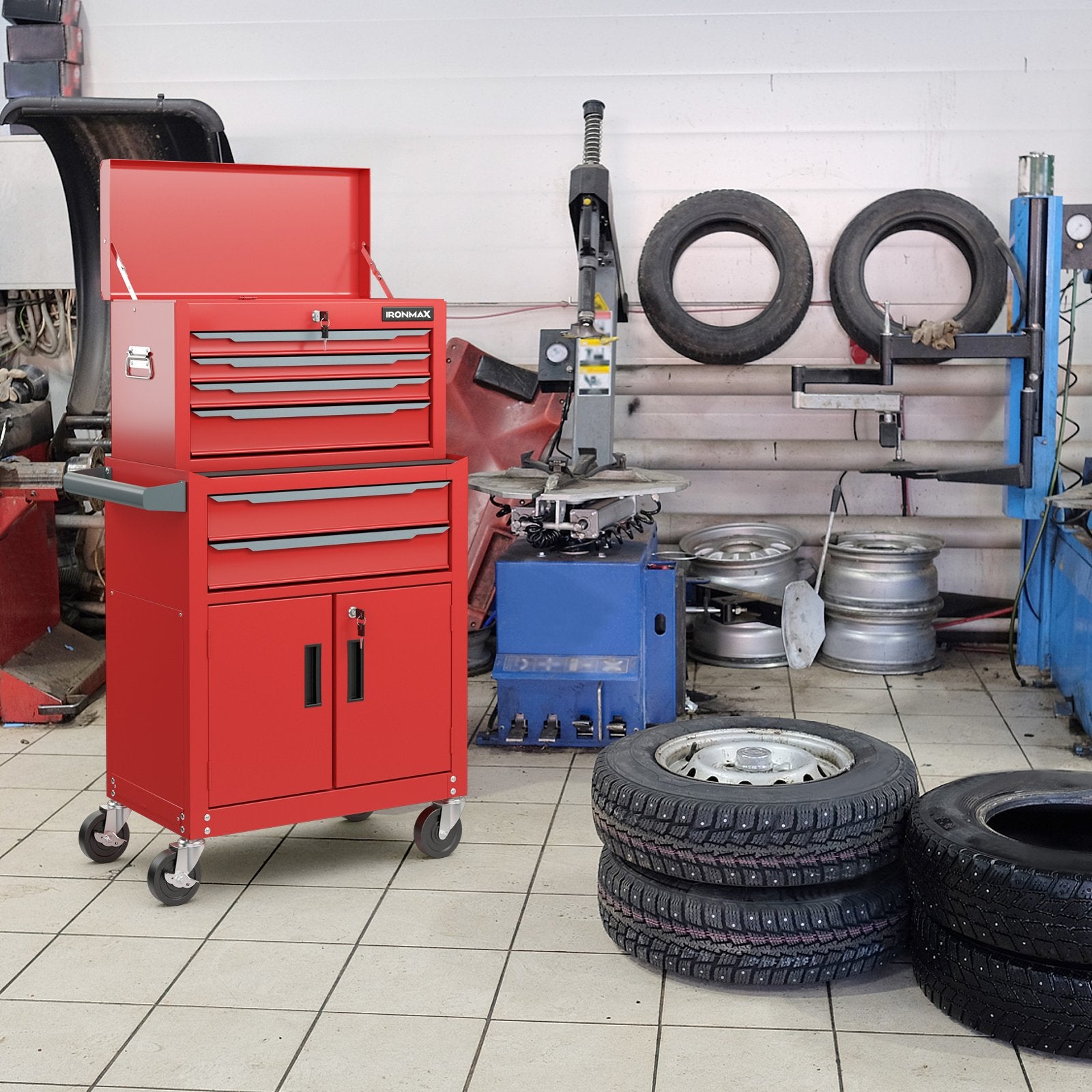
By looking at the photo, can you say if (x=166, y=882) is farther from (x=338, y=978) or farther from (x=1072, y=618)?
(x=1072, y=618)

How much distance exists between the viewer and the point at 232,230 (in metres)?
3.20

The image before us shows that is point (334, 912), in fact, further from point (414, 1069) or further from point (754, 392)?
point (754, 392)

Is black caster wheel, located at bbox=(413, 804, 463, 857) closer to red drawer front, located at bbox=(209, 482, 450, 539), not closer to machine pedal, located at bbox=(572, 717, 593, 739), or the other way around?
red drawer front, located at bbox=(209, 482, 450, 539)

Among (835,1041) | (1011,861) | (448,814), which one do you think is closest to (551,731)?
(448,814)

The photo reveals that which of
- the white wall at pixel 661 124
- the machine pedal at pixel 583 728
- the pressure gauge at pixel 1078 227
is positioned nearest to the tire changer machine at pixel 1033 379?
the pressure gauge at pixel 1078 227

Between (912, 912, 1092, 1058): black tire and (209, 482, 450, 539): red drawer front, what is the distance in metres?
1.39

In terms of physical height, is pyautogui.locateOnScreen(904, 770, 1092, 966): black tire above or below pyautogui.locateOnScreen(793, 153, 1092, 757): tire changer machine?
below

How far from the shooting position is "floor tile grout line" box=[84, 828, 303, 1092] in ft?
7.43

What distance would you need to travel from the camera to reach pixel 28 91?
209 inches

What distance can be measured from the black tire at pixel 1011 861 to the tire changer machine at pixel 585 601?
146 centimetres

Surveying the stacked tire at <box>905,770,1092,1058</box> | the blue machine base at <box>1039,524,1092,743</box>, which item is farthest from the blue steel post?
the stacked tire at <box>905,770,1092,1058</box>

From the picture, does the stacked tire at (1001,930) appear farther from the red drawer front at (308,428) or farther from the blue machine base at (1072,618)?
the blue machine base at (1072,618)

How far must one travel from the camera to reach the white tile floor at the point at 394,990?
225 centimetres

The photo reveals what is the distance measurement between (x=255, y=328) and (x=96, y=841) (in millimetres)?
1241
